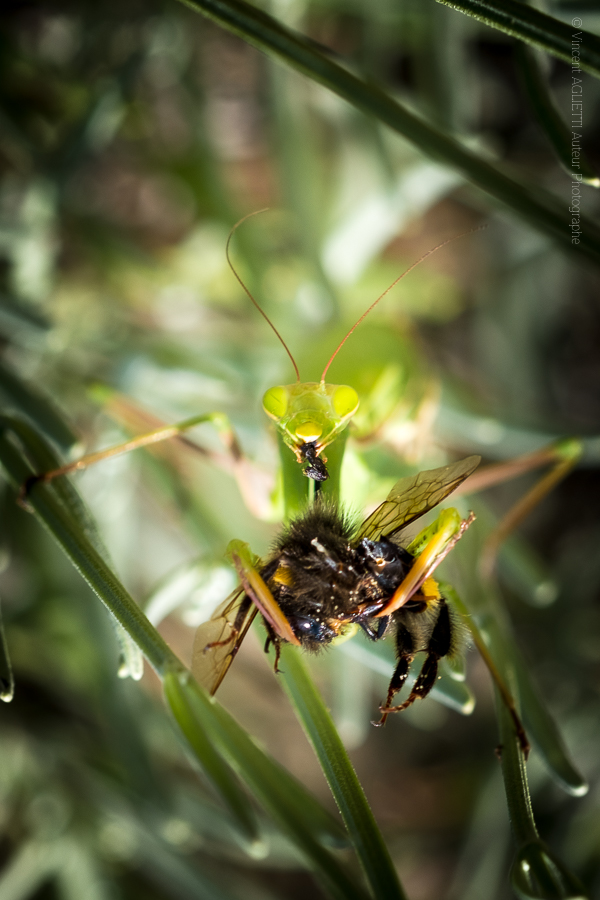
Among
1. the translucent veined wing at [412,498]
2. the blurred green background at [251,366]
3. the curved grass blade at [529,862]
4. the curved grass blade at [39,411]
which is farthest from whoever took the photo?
the blurred green background at [251,366]

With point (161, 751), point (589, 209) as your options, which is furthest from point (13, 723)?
point (589, 209)

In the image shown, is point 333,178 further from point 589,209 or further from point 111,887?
point 111,887

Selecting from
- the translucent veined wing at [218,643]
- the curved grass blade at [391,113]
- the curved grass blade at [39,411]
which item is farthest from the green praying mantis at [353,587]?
the curved grass blade at [391,113]

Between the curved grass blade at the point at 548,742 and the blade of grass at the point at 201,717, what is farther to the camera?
the curved grass blade at the point at 548,742

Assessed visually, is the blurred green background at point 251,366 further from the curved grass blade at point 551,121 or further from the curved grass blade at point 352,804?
the curved grass blade at point 352,804

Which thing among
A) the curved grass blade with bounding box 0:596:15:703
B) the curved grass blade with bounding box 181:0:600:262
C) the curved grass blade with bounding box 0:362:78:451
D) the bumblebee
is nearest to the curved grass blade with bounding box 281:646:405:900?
the bumblebee

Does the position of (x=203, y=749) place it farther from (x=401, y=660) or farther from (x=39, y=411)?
(x=39, y=411)
